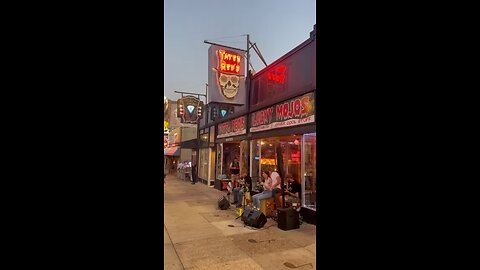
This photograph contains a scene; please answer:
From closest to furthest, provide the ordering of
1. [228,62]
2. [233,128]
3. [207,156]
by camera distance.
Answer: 1. [228,62]
2. [233,128]
3. [207,156]

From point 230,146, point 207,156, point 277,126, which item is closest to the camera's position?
point 277,126

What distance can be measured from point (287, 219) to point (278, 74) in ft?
20.6

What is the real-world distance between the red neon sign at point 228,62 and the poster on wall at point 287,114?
2421mm

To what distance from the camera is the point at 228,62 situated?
12.9 m

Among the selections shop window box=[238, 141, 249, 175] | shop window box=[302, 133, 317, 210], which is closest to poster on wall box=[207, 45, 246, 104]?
shop window box=[238, 141, 249, 175]

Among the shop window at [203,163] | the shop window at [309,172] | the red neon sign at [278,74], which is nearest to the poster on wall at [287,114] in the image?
the shop window at [309,172]

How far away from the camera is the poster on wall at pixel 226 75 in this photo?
12.4 metres

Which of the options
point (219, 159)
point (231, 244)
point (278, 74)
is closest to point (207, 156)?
point (219, 159)

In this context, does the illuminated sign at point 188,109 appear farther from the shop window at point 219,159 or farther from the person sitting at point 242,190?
the person sitting at point 242,190

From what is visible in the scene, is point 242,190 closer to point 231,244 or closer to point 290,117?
point 290,117

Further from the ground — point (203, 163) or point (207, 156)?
point (207, 156)

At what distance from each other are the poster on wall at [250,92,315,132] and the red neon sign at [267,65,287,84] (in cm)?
112
